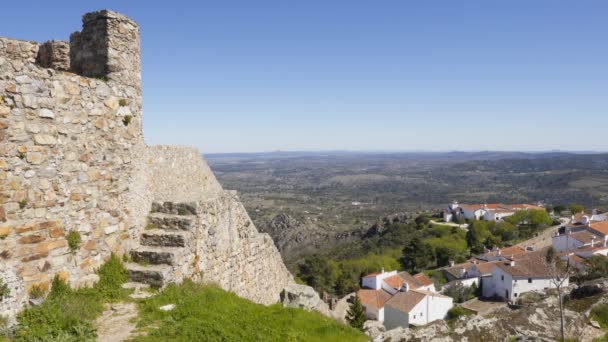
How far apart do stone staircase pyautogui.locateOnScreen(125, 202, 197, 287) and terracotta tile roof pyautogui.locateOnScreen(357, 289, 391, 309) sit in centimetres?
4084

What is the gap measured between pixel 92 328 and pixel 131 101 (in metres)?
4.22

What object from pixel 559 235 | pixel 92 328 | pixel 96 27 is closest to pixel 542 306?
pixel 92 328

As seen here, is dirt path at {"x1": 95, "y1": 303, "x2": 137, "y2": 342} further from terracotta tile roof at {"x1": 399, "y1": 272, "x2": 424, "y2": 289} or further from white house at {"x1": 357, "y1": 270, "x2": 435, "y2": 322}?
terracotta tile roof at {"x1": 399, "y1": 272, "x2": 424, "y2": 289}

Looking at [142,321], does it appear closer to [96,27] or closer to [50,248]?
[50,248]

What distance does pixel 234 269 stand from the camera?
398 inches

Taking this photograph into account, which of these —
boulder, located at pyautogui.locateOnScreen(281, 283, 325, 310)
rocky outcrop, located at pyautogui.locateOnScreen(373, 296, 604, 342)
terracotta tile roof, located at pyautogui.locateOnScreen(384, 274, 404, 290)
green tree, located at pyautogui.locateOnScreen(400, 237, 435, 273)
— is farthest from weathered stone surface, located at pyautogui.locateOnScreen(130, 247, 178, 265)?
green tree, located at pyautogui.locateOnScreen(400, 237, 435, 273)

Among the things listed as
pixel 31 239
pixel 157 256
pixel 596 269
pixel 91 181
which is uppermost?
pixel 91 181

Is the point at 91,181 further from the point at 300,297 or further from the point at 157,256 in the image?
the point at 300,297

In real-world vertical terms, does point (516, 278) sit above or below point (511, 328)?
below

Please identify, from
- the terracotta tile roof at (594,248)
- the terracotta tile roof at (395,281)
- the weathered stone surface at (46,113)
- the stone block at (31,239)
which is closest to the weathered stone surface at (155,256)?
the stone block at (31,239)

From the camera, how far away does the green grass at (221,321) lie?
5945 mm

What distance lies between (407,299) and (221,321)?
42.5m

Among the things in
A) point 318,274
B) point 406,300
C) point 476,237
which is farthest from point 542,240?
point 318,274

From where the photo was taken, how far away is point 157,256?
A: 7719 millimetres
